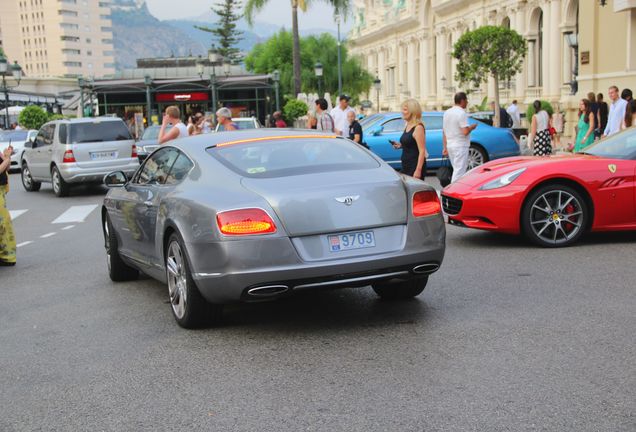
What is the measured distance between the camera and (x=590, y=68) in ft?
101

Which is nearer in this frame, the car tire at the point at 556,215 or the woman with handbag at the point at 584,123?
the car tire at the point at 556,215

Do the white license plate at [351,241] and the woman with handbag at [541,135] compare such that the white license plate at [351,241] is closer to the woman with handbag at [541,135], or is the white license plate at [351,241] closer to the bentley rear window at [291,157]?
the bentley rear window at [291,157]

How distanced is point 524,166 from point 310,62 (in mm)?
69526

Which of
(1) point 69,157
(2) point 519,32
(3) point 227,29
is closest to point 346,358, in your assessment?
(1) point 69,157

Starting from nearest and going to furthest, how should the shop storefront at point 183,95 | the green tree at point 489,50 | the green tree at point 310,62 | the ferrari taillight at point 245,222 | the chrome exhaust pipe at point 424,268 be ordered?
the ferrari taillight at point 245,222 < the chrome exhaust pipe at point 424,268 < the green tree at point 489,50 < the shop storefront at point 183,95 < the green tree at point 310,62

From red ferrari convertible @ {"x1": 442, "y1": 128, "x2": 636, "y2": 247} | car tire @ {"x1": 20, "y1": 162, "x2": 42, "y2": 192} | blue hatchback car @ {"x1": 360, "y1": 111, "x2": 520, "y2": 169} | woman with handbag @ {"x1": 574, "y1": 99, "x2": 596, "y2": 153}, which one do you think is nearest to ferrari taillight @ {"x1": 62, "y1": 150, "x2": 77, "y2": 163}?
car tire @ {"x1": 20, "y1": 162, "x2": 42, "y2": 192}

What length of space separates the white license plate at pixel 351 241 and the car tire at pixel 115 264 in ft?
10.7

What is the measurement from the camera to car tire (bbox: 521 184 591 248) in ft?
31.0

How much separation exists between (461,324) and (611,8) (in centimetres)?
2608

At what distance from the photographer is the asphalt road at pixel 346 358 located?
4379 mm

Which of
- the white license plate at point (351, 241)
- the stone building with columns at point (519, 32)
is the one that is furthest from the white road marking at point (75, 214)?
the stone building with columns at point (519, 32)

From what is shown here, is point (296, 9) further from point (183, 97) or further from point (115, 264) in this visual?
point (115, 264)

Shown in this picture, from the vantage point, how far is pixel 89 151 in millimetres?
20078

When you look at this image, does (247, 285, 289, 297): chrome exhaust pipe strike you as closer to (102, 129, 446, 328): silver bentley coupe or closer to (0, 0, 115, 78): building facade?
(102, 129, 446, 328): silver bentley coupe
